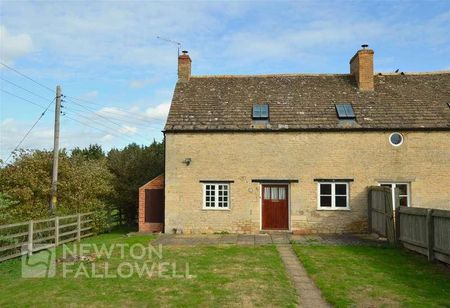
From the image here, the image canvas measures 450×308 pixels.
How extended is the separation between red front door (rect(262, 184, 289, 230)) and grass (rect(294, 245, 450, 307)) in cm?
505

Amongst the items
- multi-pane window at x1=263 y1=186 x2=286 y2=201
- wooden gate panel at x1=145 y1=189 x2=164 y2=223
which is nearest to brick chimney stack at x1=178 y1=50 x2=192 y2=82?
wooden gate panel at x1=145 y1=189 x2=164 y2=223

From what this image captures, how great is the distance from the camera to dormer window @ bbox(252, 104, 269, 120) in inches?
831

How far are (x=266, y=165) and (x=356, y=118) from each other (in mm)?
4932

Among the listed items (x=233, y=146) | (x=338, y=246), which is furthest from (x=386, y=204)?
(x=233, y=146)

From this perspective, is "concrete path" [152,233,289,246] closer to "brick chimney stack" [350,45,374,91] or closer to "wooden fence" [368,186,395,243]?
"wooden fence" [368,186,395,243]

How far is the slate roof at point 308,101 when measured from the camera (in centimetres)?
2056

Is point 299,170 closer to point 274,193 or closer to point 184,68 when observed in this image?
point 274,193

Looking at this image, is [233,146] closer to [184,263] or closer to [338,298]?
[184,263]

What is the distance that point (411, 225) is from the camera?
14.6m

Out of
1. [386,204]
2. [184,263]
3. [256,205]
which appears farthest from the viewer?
[256,205]

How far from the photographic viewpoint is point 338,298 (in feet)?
29.2

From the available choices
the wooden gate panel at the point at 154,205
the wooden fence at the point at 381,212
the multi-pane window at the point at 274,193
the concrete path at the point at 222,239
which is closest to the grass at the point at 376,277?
the wooden fence at the point at 381,212

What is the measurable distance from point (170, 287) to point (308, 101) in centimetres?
1449

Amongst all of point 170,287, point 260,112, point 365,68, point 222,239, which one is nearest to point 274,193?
point 222,239
